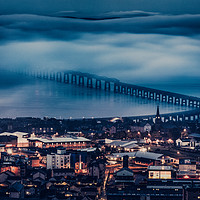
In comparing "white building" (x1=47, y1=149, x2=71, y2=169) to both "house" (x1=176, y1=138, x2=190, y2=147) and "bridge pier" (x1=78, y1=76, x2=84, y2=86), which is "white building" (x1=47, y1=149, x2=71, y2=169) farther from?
"bridge pier" (x1=78, y1=76, x2=84, y2=86)

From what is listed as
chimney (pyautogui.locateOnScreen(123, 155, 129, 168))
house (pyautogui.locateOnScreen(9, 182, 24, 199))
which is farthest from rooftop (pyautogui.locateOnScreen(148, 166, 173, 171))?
house (pyautogui.locateOnScreen(9, 182, 24, 199))

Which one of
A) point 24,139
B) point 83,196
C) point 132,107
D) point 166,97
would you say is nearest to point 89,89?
point 166,97

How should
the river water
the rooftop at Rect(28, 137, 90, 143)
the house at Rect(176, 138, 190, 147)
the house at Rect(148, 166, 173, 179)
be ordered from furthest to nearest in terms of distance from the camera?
the river water → the rooftop at Rect(28, 137, 90, 143) → the house at Rect(176, 138, 190, 147) → the house at Rect(148, 166, 173, 179)

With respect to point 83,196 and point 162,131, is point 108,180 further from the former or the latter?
point 162,131

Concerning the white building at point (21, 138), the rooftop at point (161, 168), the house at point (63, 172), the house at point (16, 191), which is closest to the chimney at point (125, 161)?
the rooftop at point (161, 168)

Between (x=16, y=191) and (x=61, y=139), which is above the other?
(x=61, y=139)

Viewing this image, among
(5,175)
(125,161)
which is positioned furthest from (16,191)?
(125,161)

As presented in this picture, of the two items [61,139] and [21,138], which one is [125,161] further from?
[21,138]

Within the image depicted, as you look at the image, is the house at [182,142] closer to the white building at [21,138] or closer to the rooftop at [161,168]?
the white building at [21,138]
